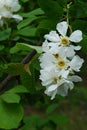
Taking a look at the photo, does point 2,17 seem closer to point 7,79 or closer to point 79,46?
point 7,79

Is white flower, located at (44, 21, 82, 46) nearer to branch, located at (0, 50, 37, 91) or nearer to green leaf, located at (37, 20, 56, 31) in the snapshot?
green leaf, located at (37, 20, 56, 31)

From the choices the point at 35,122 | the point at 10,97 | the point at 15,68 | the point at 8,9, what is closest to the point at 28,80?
the point at 15,68

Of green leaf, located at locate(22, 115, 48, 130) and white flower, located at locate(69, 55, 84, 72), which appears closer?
white flower, located at locate(69, 55, 84, 72)

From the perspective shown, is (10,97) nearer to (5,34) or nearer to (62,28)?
(5,34)

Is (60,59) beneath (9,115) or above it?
above

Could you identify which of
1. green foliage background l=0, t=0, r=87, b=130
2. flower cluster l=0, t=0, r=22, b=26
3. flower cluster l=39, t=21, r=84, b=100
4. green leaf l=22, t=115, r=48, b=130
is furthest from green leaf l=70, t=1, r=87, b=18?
green leaf l=22, t=115, r=48, b=130
